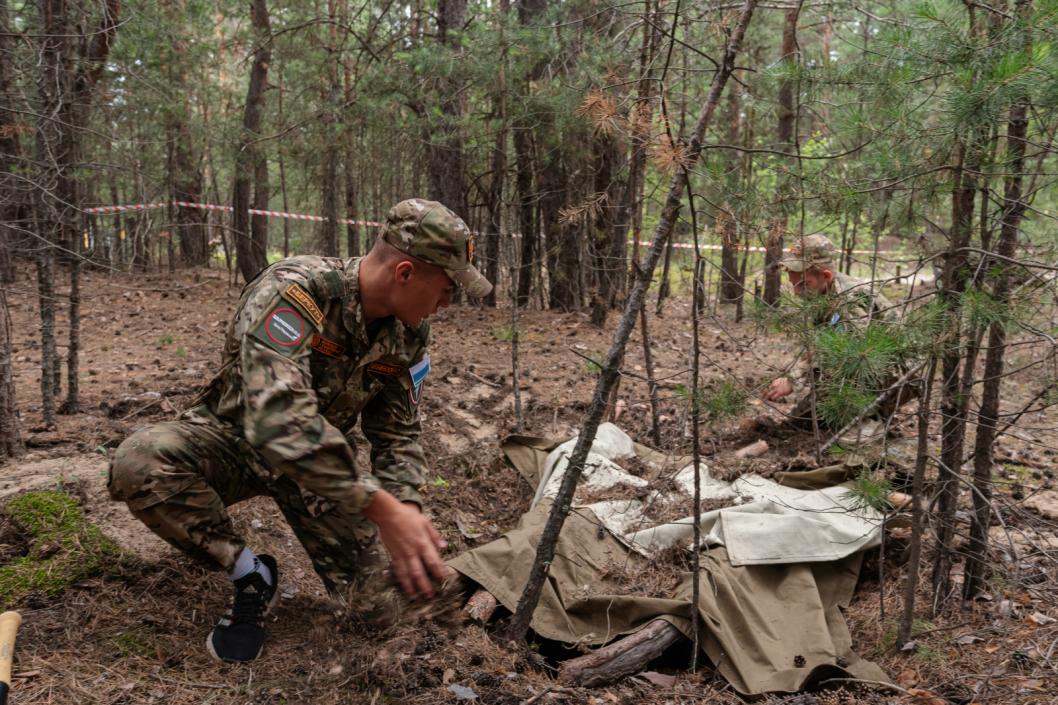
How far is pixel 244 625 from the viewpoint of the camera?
256 cm

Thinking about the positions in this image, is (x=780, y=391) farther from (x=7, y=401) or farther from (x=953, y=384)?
(x=7, y=401)

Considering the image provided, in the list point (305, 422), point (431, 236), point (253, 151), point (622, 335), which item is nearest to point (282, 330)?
point (305, 422)

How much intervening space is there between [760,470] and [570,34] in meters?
4.15

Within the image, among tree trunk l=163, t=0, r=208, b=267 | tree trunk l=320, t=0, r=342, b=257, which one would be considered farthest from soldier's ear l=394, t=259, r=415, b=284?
tree trunk l=320, t=0, r=342, b=257

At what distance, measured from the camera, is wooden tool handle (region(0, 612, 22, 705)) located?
77.8 inches

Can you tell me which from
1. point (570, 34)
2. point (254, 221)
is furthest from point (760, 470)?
point (254, 221)

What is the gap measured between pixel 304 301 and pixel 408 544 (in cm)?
91

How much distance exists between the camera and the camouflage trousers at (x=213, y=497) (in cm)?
247

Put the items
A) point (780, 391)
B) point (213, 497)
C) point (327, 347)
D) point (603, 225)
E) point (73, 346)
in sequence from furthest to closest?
point (603, 225), point (780, 391), point (73, 346), point (327, 347), point (213, 497)

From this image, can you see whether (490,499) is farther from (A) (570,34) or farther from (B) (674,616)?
(A) (570,34)

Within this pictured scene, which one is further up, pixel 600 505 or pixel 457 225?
pixel 457 225

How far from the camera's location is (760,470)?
4371 millimetres

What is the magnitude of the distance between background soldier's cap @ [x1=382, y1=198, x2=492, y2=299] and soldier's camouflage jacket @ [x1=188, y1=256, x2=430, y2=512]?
0.29m

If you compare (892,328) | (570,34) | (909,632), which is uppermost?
(570,34)
